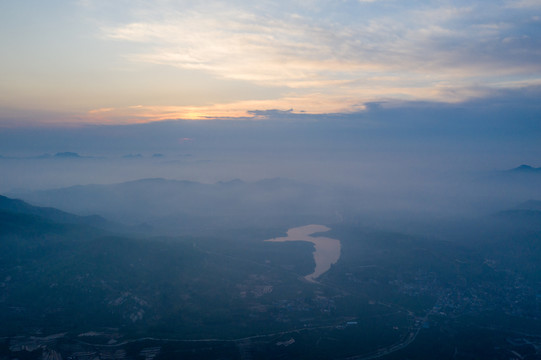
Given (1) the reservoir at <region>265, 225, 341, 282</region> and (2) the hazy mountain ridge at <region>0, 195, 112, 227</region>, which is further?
(2) the hazy mountain ridge at <region>0, 195, 112, 227</region>

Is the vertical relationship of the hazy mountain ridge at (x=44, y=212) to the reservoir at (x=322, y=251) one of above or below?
above

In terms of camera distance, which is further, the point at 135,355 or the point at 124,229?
the point at 124,229

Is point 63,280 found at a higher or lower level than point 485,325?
higher

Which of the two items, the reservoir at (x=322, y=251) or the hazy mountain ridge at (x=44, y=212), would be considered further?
the hazy mountain ridge at (x=44, y=212)

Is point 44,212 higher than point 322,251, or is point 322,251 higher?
point 44,212

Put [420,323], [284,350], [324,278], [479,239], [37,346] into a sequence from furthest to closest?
1. [479,239]
2. [324,278]
3. [420,323]
4. [284,350]
5. [37,346]

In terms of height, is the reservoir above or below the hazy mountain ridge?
below

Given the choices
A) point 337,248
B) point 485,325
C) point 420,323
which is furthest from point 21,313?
point 337,248

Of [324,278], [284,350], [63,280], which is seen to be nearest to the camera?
[284,350]

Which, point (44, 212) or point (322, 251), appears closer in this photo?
point (44, 212)

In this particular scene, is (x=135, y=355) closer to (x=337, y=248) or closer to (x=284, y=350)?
(x=284, y=350)
